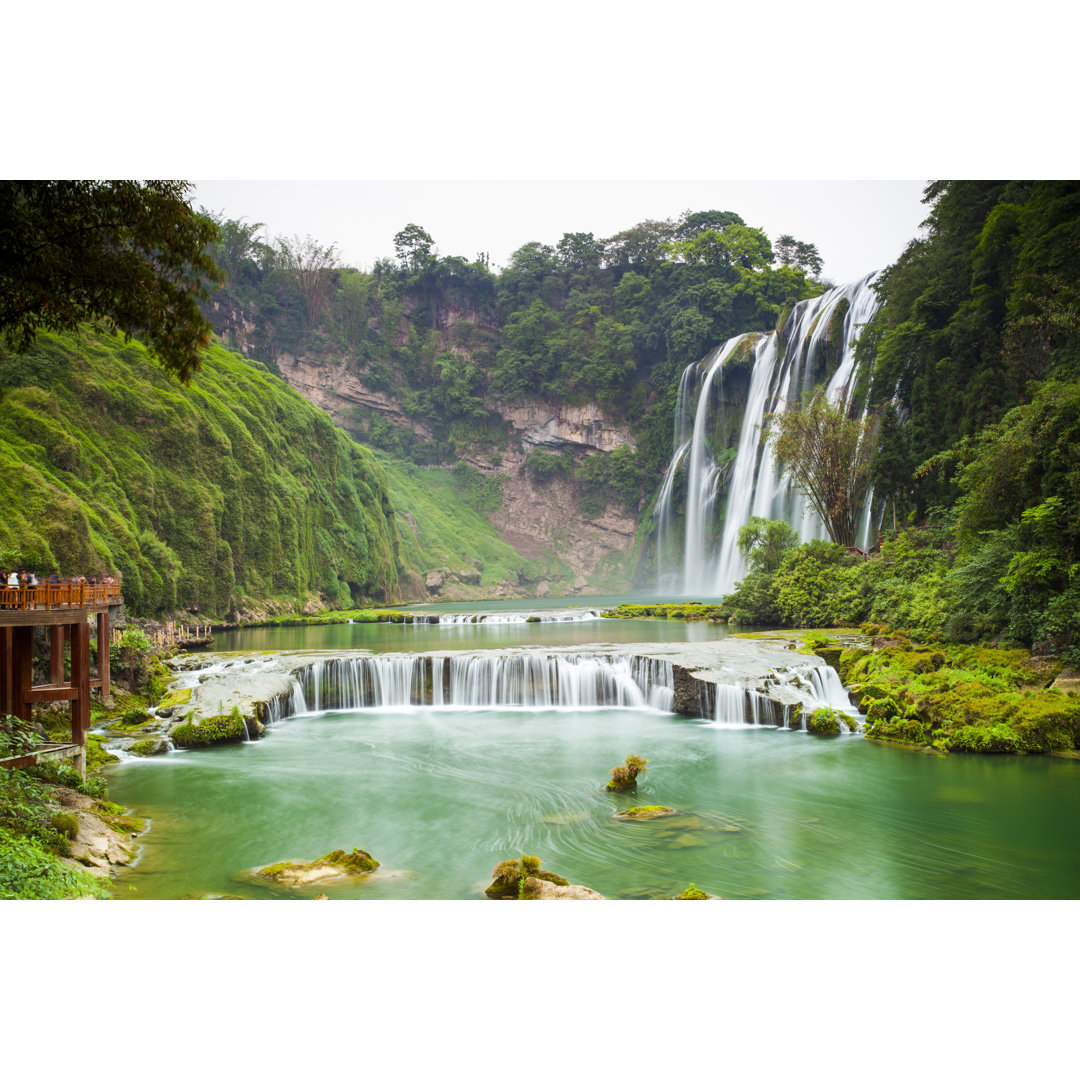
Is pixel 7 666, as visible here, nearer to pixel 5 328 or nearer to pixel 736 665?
pixel 5 328

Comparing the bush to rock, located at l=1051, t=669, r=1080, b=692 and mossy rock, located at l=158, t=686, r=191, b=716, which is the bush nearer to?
rock, located at l=1051, t=669, r=1080, b=692

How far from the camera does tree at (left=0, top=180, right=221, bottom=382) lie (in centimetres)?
595

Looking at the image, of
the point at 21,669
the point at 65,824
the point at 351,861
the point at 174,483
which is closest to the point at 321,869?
the point at 351,861

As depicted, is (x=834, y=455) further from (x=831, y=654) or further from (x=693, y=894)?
(x=693, y=894)

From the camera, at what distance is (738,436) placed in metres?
33.5

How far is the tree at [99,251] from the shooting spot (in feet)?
19.5

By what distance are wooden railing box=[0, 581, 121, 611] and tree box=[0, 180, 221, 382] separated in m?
2.09

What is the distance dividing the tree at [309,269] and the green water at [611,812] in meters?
43.3

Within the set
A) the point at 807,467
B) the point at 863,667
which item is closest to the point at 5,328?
the point at 863,667

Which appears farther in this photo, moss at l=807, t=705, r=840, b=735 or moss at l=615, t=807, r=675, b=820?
moss at l=807, t=705, r=840, b=735

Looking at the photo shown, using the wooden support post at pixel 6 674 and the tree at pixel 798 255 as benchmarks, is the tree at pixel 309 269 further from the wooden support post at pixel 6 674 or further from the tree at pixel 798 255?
the wooden support post at pixel 6 674

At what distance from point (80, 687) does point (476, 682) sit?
5.72m

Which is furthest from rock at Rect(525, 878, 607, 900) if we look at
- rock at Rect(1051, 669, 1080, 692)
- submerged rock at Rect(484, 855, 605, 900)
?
rock at Rect(1051, 669, 1080, 692)

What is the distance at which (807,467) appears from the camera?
1841 centimetres
